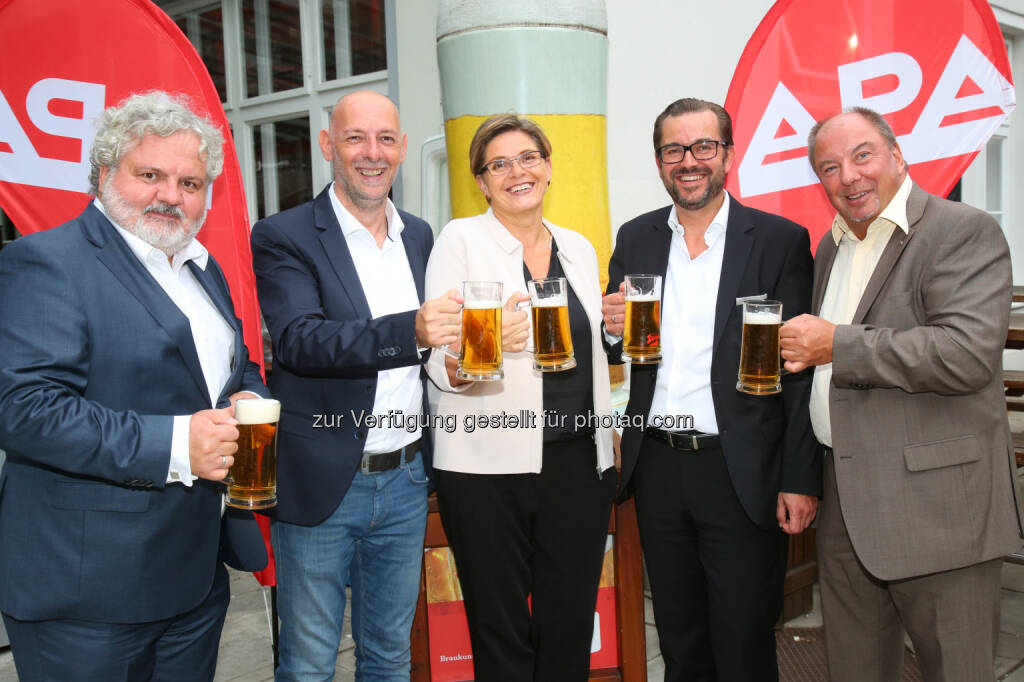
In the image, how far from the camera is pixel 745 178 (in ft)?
9.50

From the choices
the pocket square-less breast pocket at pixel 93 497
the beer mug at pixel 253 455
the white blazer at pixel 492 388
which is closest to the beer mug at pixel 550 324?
the white blazer at pixel 492 388

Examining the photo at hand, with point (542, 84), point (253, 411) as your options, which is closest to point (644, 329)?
point (253, 411)

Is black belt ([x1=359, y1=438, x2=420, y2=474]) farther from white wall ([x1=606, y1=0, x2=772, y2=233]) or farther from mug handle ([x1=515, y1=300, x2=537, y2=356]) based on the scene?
white wall ([x1=606, y1=0, x2=772, y2=233])

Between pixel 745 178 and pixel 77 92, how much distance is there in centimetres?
237

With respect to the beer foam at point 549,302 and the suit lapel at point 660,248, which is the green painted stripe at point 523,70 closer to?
the suit lapel at point 660,248

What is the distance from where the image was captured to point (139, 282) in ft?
5.03

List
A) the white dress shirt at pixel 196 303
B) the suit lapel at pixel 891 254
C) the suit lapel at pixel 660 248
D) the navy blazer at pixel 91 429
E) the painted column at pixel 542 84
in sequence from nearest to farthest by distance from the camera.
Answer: the navy blazer at pixel 91 429 → the white dress shirt at pixel 196 303 → the suit lapel at pixel 891 254 → the suit lapel at pixel 660 248 → the painted column at pixel 542 84

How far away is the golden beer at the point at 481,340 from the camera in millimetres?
1703

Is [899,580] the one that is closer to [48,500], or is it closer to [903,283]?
[903,283]

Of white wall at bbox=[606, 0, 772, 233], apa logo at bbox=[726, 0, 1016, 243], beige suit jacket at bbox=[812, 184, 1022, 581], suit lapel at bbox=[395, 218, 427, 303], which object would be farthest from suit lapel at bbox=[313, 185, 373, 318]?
white wall at bbox=[606, 0, 772, 233]

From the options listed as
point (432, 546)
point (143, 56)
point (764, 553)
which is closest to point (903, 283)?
point (764, 553)

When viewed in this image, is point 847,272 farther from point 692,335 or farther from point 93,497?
point 93,497

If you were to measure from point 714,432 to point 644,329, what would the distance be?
0.38 metres

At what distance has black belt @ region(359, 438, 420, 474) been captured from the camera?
2.02 m
